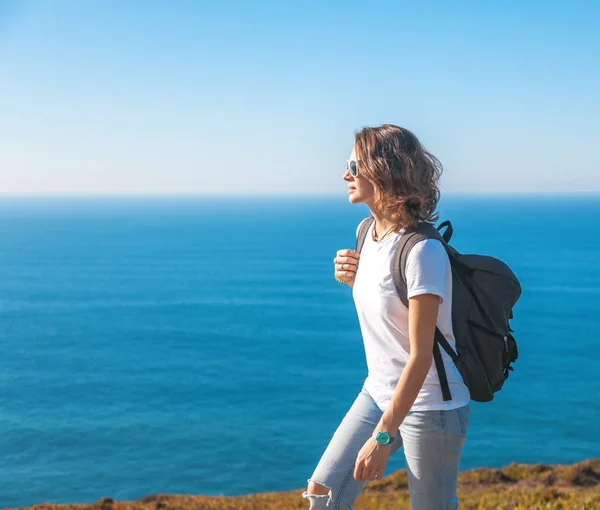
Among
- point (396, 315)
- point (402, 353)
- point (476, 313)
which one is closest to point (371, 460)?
point (402, 353)

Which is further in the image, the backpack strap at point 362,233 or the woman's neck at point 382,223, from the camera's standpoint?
the backpack strap at point 362,233

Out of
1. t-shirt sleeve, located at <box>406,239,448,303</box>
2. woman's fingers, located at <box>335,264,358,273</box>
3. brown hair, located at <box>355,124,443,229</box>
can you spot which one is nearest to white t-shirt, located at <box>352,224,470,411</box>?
t-shirt sleeve, located at <box>406,239,448,303</box>

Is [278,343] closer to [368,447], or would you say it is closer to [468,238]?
[368,447]

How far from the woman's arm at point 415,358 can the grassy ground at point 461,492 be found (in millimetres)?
5797

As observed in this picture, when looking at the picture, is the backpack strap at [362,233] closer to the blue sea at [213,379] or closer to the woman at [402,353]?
the woman at [402,353]

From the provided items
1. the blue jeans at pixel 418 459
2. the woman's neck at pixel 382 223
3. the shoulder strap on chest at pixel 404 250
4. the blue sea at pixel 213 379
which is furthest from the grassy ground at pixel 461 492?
the blue sea at pixel 213 379

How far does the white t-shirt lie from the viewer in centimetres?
293

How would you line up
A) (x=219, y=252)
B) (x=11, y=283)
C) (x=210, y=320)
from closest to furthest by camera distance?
(x=210, y=320) → (x=11, y=283) → (x=219, y=252)

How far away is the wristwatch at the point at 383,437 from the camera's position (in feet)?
9.98

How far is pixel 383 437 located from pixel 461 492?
1294cm

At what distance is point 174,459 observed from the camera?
52.8m

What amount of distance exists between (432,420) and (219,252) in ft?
550

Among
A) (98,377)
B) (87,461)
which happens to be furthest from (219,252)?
(87,461)

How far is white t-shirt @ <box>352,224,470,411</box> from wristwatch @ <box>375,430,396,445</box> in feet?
0.59
